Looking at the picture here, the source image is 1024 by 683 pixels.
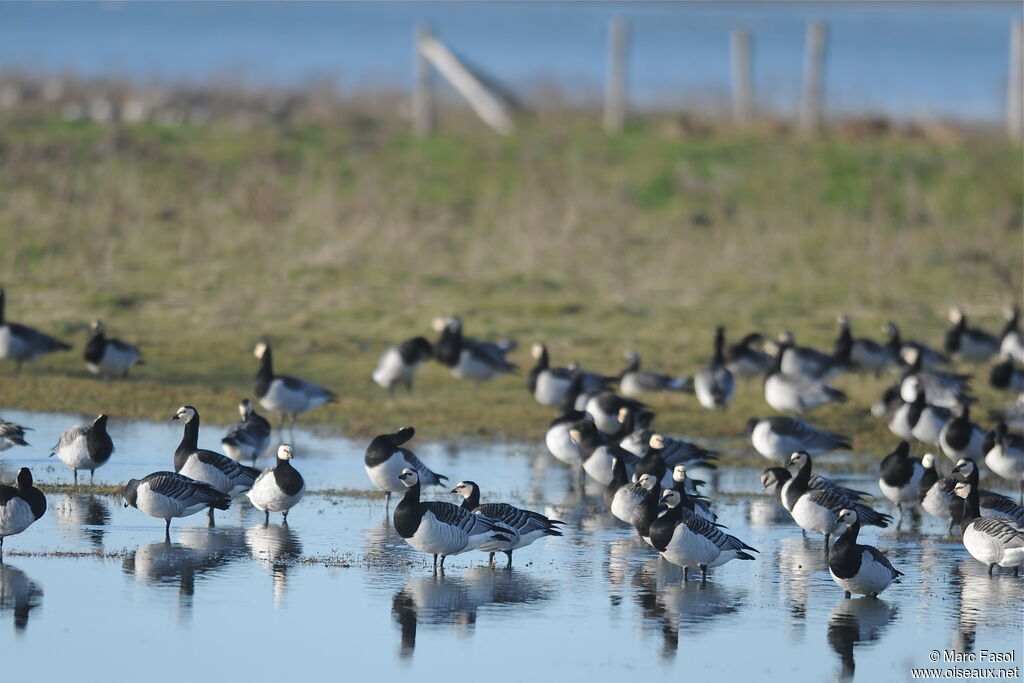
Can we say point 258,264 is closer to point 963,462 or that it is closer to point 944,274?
point 944,274

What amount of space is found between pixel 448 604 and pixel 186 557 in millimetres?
2510

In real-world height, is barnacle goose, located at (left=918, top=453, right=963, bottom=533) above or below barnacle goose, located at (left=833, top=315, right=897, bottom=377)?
below

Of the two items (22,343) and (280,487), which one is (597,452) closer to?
(280,487)

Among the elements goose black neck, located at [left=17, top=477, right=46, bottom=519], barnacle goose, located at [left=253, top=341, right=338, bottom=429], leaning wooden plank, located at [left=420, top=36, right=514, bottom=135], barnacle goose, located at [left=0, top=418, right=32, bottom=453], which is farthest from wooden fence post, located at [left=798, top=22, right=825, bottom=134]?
goose black neck, located at [left=17, top=477, right=46, bottom=519]

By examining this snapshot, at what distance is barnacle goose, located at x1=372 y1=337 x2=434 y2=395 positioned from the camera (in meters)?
22.0

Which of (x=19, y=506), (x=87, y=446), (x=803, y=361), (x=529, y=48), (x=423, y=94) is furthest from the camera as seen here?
(x=529, y=48)

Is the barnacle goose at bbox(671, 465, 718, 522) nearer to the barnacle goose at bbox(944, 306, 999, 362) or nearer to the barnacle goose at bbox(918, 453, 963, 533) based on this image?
the barnacle goose at bbox(918, 453, 963, 533)

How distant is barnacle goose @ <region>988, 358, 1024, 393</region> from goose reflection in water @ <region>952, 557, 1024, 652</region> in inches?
408

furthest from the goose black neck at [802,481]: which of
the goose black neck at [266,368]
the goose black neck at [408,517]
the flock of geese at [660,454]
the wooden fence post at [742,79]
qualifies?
the wooden fence post at [742,79]

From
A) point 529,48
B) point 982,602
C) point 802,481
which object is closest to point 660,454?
point 802,481

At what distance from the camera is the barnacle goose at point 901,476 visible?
15656mm

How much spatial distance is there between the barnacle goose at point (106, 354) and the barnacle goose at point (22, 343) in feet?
2.83

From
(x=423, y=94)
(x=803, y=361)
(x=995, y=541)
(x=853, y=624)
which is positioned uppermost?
(x=423, y=94)

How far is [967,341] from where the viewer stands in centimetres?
2584
